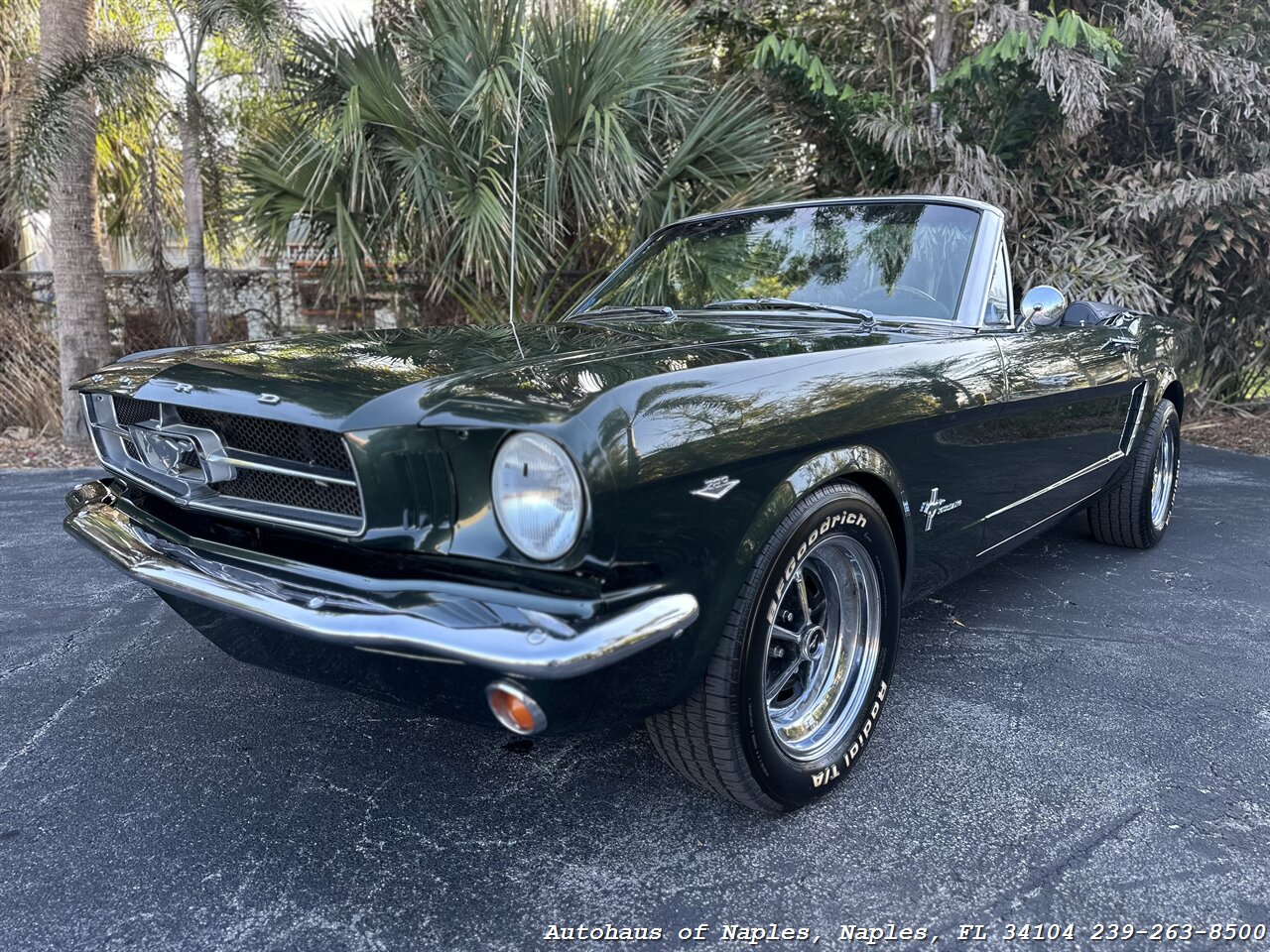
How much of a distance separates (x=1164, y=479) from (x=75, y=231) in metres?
6.83

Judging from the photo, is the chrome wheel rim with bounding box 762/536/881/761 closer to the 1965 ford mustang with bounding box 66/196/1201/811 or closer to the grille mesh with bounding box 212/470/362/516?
the 1965 ford mustang with bounding box 66/196/1201/811

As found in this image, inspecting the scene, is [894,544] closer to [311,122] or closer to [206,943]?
[206,943]

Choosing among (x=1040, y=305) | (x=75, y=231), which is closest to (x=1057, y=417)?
(x=1040, y=305)

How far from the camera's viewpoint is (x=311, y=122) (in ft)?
20.1

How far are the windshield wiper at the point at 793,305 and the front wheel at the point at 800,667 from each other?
2.52 ft

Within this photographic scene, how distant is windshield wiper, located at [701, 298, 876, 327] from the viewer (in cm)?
275

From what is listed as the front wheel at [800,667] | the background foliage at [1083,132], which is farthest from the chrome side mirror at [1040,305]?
the background foliage at [1083,132]

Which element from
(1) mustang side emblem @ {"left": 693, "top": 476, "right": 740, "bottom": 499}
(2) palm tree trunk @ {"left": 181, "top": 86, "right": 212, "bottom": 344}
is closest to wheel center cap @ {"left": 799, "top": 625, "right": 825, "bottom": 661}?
(1) mustang side emblem @ {"left": 693, "top": 476, "right": 740, "bottom": 499}

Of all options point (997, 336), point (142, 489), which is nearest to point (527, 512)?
point (142, 489)

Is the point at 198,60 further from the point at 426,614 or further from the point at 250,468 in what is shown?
the point at 426,614

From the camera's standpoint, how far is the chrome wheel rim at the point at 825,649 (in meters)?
2.19

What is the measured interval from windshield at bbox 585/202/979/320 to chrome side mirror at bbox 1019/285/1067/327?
0.27 m

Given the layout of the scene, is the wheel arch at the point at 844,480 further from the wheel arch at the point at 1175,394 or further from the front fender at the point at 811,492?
the wheel arch at the point at 1175,394

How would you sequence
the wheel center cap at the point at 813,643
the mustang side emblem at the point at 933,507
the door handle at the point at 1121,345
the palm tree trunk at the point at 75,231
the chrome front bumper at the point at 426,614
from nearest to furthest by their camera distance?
1. the chrome front bumper at the point at 426,614
2. the wheel center cap at the point at 813,643
3. the mustang side emblem at the point at 933,507
4. the door handle at the point at 1121,345
5. the palm tree trunk at the point at 75,231
